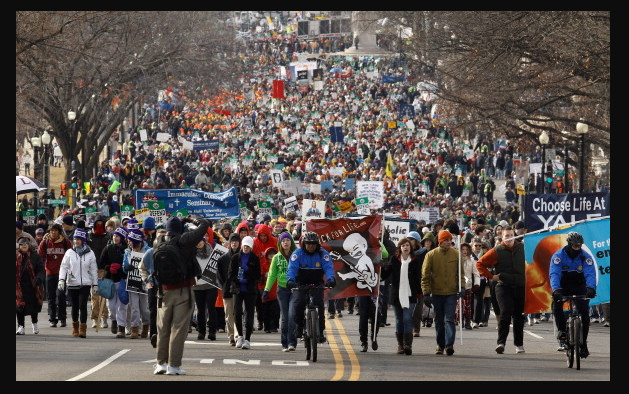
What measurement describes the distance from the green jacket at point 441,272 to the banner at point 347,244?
1230 mm

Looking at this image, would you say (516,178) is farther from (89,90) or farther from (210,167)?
(89,90)

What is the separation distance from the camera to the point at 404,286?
66.8 feet

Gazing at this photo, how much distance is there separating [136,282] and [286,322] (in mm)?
2887

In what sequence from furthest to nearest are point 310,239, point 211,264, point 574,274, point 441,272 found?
point 211,264 < point 441,272 < point 310,239 < point 574,274

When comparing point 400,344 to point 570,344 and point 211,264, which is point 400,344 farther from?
point 211,264

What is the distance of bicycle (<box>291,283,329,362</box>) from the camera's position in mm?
18984

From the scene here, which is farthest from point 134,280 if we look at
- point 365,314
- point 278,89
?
point 278,89

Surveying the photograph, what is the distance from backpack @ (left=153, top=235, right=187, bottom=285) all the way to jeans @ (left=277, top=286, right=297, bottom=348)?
3.68 m

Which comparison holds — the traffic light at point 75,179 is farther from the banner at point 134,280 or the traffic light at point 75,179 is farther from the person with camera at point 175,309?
the person with camera at point 175,309

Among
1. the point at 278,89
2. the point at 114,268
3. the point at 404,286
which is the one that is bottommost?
the point at 404,286

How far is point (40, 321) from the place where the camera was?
26.8 m

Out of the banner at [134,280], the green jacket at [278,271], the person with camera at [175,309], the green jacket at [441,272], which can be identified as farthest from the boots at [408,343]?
the banner at [134,280]

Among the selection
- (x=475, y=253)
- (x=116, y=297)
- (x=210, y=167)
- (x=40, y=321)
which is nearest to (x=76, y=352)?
(x=116, y=297)

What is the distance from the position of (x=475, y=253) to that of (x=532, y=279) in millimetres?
6003
